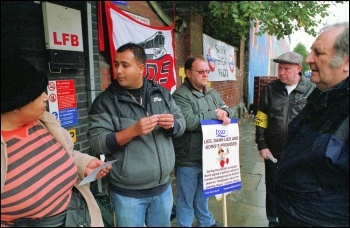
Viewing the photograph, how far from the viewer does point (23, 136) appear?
4.99ft

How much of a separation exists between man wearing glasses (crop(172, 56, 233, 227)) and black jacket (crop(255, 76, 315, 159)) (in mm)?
560

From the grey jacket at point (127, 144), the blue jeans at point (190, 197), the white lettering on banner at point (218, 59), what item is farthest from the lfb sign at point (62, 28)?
the white lettering on banner at point (218, 59)

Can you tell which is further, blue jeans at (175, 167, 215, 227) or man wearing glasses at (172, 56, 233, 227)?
blue jeans at (175, 167, 215, 227)

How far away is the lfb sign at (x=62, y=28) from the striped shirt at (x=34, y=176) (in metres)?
1.40

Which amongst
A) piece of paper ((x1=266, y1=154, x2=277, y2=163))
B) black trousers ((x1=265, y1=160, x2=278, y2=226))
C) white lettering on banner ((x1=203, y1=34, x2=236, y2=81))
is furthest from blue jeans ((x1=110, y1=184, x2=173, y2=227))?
white lettering on banner ((x1=203, y1=34, x2=236, y2=81))

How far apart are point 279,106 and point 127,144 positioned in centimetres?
186

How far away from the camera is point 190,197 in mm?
2949

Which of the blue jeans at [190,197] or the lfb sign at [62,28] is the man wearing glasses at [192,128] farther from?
the lfb sign at [62,28]

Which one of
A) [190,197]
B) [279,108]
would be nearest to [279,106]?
[279,108]

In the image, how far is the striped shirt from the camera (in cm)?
143

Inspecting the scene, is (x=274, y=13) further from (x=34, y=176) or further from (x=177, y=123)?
(x=34, y=176)

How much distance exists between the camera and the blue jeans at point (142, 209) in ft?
6.96

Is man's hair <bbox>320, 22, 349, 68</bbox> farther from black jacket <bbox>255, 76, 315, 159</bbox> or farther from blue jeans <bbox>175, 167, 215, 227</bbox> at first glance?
blue jeans <bbox>175, 167, 215, 227</bbox>

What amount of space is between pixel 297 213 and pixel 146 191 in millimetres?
1068
